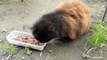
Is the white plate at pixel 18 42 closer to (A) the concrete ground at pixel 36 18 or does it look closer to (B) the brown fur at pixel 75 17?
(A) the concrete ground at pixel 36 18

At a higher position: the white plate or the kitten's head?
the kitten's head

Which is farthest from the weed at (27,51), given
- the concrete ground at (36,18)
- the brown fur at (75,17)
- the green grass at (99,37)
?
the green grass at (99,37)

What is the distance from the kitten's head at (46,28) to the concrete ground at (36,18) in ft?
0.92

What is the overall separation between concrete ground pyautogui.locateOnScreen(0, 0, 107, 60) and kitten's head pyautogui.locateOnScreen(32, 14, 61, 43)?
0.28 metres

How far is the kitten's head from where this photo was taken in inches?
125

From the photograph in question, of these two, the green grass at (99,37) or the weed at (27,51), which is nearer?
the weed at (27,51)

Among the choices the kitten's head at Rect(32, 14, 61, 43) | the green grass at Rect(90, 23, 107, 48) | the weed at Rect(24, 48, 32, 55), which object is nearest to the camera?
the kitten's head at Rect(32, 14, 61, 43)

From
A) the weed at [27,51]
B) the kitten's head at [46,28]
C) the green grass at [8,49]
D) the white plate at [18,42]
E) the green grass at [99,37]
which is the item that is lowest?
the green grass at [8,49]

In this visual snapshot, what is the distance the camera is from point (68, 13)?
3447 millimetres

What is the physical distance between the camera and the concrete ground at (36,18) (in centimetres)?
337

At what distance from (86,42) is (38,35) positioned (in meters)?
0.83

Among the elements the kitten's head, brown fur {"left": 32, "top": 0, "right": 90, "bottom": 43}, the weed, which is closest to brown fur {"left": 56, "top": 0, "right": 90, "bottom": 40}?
brown fur {"left": 32, "top": 0, "right": 90, "bottom": 43}

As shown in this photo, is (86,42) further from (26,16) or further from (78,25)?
(26,16)

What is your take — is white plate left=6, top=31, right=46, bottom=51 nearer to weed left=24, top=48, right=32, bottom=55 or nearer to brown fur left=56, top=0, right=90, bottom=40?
weed left=24, top=48, right=32, bottom=55
